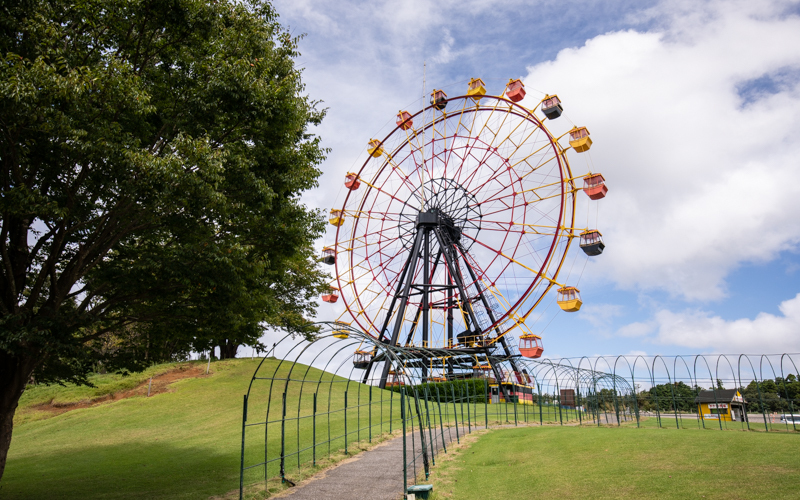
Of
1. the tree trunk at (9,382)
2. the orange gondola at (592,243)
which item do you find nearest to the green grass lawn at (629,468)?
the tree trunk at (9,382)

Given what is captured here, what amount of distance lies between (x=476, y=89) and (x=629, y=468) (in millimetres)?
21219

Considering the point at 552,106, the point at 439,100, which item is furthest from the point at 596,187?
the point at 439,100

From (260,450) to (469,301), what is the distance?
14520 mm

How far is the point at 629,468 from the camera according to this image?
9.63 m

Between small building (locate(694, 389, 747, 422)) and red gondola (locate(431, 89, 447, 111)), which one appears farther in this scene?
red gondola (locate(431, 89, 447, 111))

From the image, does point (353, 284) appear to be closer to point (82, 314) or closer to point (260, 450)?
point (260, 450)

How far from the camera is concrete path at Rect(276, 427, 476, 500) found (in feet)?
Answer: 30.9

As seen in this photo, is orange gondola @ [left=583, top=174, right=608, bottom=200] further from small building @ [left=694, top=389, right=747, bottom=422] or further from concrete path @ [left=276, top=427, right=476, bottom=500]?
concrete path @ [left=276, top=427, right=476, bottom=500]

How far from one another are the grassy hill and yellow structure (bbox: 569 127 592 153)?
1861cm

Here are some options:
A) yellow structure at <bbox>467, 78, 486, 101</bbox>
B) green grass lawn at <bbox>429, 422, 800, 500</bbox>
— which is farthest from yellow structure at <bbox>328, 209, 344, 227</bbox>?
green grass lawn at <bbox>429, 422, 800, 500</bbox>

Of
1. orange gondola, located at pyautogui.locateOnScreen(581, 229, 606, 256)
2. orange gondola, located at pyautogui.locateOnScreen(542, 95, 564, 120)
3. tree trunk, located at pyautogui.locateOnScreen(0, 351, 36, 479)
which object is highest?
orange gondola, located at pyautogui.locateOnScreen(542, 95, 564, 120)

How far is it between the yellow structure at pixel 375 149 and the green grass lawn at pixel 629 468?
19950 millimetres

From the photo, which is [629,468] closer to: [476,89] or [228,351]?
[476,89]

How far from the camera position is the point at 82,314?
30.6ft
